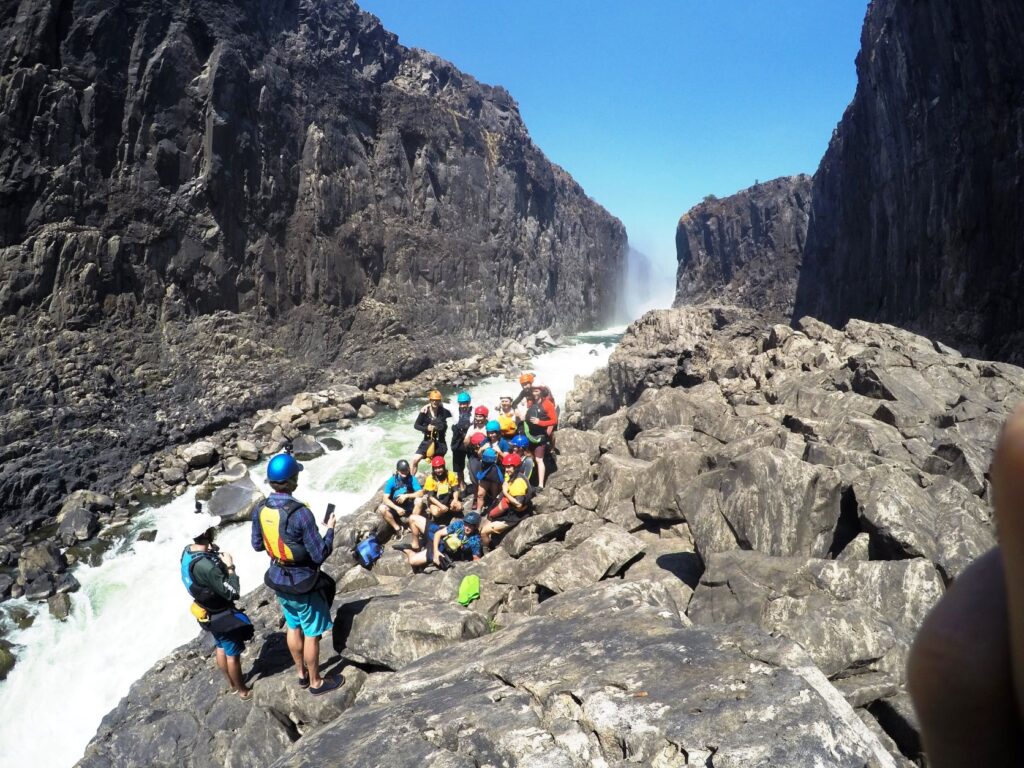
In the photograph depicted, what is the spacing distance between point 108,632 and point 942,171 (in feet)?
115

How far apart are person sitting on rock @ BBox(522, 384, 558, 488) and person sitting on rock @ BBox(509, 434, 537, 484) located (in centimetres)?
13

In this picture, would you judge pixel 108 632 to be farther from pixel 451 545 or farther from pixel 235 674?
pixel 451 545

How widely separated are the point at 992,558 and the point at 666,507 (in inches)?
307

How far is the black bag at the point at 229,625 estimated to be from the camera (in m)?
6.05

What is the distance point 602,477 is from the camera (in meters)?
9.95

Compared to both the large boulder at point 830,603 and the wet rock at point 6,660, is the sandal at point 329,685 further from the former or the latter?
the wet rock at point 6,660

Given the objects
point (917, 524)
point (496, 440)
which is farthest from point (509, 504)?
point (917, 524)

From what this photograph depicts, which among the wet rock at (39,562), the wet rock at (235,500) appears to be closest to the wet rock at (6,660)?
the wet rock at (39,562)

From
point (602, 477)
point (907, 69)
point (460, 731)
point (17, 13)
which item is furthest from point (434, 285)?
point (460, 731)

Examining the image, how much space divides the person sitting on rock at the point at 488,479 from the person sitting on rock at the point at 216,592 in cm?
476

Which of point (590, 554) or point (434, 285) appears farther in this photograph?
point (434, 285)

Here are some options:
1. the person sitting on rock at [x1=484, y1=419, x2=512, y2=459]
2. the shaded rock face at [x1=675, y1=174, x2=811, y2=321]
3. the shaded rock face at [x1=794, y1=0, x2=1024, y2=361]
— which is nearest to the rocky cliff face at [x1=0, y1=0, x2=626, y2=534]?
the person sitting on rock at [x1=484, y1=419, x2=512, y2=459]

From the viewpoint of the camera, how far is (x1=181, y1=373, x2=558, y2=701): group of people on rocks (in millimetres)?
5449

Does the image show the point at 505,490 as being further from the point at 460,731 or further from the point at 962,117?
the point at 962,117
